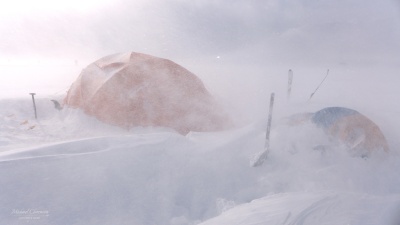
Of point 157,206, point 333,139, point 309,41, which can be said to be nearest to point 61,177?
point 157,206

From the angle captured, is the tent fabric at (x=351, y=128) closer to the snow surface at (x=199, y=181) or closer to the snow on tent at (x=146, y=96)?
the snow surface at (x=199, y=181)

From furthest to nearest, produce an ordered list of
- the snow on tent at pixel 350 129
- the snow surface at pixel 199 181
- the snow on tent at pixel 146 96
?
the snow on tent at pixel 146 96, the snow on tent at pixel 350 129, the snow surface at pixel 199 181

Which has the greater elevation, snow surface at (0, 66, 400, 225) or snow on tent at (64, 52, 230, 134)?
snow on tent at (64, 52, 230, 134)

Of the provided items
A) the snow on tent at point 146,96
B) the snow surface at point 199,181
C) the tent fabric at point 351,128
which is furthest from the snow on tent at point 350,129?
the snow on tent at point 146,96

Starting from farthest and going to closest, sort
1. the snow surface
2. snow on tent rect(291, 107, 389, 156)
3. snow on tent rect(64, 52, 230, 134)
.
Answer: snow on tent rect(64, 52, 230, 134)
snow on tent rect(291, 107, 389, 156)
the snow surface

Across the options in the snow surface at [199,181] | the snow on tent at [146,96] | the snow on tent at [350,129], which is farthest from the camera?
the snow on tent at [146,96]

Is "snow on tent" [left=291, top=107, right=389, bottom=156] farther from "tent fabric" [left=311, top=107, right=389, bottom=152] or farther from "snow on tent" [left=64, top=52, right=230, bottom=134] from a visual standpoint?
"snow on tent" [left=64, top=52, right=230, bottom=134]

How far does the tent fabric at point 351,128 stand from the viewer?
4707 millimetres

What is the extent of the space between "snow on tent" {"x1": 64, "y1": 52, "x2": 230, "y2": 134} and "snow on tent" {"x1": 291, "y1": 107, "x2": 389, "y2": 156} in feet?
7.55

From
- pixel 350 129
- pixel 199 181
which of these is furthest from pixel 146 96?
pixel 350 129

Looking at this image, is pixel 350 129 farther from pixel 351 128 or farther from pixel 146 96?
pixel 146 96

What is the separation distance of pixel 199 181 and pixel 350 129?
8.74ft

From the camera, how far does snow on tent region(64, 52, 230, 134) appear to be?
641cm

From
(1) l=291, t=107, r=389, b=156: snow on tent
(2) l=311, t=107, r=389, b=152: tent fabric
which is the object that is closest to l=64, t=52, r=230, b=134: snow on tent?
(1) l=291, t=107, r=389, b=156: snow on tent
